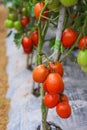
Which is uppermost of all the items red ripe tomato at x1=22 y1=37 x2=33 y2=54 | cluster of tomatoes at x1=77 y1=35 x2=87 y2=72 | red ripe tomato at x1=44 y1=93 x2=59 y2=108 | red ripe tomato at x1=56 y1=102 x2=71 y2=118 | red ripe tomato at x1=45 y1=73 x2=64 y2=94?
cluster of tomatoes at x1=77 y1=35 x2=87 y2=72

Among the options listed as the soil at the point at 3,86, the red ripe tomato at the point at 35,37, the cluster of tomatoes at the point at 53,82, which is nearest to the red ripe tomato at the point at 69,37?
the cluster of tomatoes at the point at 53,82

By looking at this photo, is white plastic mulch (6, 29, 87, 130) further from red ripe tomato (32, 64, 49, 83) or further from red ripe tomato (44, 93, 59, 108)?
red ripe tomato (32, 64, 49, 83)

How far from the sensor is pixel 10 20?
9.06 feet

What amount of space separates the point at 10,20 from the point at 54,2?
58.7 inches

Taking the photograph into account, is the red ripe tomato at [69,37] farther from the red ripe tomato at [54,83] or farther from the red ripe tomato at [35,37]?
the red ripe tomato at [35,37]

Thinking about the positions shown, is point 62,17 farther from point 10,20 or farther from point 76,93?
point 10,20

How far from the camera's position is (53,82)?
1272mm

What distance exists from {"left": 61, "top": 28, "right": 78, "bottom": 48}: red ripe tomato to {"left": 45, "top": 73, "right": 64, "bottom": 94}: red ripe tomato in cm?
19

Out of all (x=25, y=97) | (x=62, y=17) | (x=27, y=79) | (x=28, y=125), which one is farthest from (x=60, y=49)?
(x=27, y=79)

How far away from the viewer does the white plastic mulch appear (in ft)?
6.28

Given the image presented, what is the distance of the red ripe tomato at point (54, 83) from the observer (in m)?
1.27

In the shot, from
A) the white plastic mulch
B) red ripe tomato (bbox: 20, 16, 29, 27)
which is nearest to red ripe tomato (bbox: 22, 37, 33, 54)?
the white plastic mulch

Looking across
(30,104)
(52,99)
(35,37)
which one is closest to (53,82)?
(52,99)

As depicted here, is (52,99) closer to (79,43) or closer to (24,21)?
(79,43)
